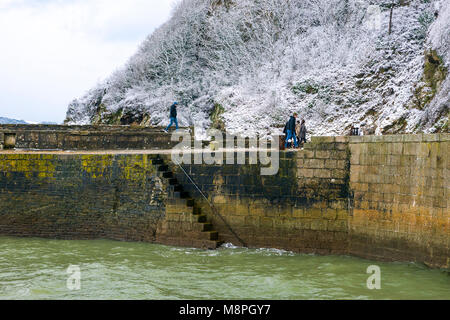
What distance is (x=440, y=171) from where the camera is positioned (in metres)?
11.0

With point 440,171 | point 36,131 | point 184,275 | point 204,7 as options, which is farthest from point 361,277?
point 204,7

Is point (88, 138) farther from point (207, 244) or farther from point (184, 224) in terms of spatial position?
point (207, 244)

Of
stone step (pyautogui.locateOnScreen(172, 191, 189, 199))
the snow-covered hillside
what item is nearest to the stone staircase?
stone step (pyautogui.locateOnScreen(172, 191, 189, 199))

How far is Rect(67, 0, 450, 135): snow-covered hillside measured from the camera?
2155 centimetres

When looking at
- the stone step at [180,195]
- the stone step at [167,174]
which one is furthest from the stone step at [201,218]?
the stone step at [167,174]

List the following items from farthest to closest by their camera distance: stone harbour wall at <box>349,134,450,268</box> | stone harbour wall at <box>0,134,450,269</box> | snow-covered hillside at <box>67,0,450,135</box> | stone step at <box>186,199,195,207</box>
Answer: snow-covered hillside at <box>67,0,450,135</box>, stone step at <box>186,199,195,207</box>, stone harbour wall at <box>0,134,450,269</box>, stone harbour wall at <box>349,134,450,268</box>

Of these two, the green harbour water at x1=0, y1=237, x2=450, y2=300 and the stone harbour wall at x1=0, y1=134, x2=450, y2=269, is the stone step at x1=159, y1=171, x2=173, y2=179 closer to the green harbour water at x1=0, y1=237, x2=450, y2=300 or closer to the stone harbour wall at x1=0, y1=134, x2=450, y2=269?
the stone harbour wall at x1=0, y1=134, x2=450, y2=269

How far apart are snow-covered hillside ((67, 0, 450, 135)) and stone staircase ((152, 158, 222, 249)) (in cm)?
807

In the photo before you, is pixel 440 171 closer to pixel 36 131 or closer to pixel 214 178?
pixel 214 178

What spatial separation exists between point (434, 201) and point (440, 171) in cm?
63

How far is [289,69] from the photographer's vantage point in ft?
96.2

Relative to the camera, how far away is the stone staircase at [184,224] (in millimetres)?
14359

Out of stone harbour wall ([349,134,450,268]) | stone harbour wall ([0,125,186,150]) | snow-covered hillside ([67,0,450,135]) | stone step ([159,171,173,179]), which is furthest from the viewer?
snow-covered hillside ([67,0,450,135])

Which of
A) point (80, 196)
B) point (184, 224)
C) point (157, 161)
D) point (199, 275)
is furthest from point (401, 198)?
point (80, 196)
